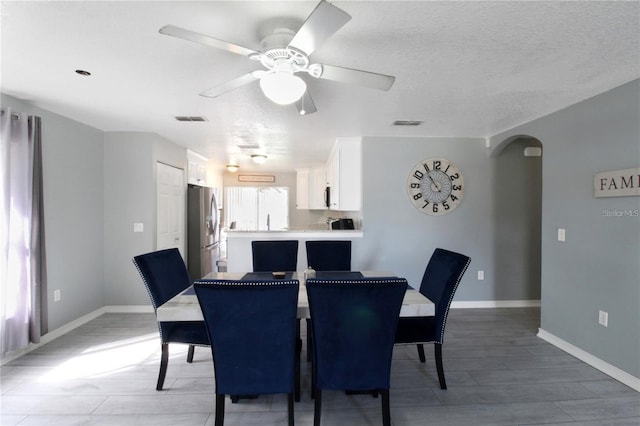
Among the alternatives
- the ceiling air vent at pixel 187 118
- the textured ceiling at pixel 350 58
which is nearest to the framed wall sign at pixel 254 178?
the textured ceiling at pixel 350 58

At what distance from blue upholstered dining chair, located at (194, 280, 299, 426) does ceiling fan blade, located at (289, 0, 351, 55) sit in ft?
3.69

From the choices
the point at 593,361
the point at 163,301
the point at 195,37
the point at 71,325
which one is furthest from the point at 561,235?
the point at 71,325

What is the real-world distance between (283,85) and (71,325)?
11.9ft

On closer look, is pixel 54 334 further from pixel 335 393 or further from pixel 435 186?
pixel 435 186

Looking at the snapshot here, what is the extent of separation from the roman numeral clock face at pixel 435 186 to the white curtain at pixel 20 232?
3966 mm

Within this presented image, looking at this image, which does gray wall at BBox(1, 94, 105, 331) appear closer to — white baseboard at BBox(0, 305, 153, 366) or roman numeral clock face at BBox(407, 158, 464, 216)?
white baseboard at BBox(0, 305, 153, 366)

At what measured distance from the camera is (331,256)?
3.26m

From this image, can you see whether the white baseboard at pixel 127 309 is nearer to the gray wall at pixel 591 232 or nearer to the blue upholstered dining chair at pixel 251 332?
Answer: the blue upholstered dining chair at pixel 251 332

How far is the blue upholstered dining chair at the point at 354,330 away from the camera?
1.58 meters

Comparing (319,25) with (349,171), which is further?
(349,171)

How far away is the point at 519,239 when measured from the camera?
13.6ft

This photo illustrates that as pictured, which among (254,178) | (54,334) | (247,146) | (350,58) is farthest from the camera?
(254,178)

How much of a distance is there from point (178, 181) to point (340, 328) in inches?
151

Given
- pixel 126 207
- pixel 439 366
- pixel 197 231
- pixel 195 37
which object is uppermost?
pixel 195 37
